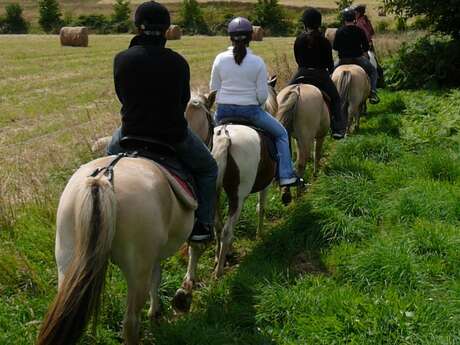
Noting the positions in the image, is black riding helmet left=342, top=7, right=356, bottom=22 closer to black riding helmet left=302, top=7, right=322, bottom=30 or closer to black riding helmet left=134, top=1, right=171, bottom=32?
black riding helmet left=302, top=7, right=322, bottom=30

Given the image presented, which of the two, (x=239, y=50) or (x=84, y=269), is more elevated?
(x=239, y=50)

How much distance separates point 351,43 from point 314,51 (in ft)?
11.4

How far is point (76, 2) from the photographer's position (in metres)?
75.3

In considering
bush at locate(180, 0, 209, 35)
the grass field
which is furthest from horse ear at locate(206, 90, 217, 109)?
the grass field

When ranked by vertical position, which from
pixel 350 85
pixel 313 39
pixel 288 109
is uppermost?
pixel 313 39

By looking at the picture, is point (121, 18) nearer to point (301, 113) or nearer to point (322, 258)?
point (301, 113)

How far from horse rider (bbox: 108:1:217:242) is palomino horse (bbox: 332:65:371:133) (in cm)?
680

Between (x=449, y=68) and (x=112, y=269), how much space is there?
13060 millimetres

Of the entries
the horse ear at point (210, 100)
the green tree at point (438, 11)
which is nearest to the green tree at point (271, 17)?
the green tree at point (438, 11)

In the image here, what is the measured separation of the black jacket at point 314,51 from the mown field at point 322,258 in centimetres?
157

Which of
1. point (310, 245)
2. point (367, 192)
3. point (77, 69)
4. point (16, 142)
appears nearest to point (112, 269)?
point (310, 245)

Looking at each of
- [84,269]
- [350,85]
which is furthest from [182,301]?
[350,85]

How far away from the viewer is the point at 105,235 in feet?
11.4

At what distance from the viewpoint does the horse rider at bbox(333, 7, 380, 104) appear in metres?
11.7
